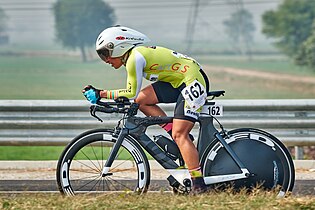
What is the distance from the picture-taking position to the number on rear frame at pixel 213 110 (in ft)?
23.9

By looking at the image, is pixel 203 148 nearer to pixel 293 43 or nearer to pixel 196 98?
pixel 196 98

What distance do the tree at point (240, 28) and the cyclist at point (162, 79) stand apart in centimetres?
8348

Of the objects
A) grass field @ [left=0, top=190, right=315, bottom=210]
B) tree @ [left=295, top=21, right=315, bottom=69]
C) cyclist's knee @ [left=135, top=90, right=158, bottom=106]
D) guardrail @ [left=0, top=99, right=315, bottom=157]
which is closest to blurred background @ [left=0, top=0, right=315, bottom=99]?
tree @ [left=295, top=21, right=315, bottom=69]

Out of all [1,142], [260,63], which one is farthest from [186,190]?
[260,63]

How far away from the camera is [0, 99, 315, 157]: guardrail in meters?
10.8

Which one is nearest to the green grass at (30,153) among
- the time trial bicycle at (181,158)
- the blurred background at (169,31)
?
the time trial bicycle at (181,158)

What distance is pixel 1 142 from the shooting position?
11.0m

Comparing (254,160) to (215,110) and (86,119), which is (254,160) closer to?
(215,110)

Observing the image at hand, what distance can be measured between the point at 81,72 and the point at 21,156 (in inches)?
2058

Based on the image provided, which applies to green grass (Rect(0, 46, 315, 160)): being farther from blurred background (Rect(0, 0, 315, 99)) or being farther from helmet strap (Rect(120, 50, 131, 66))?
helmet strap (Rect(120, 50, 131, 66))

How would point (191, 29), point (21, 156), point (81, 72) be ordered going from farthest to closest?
1. point (191, 29)
2. point (81, 72)
3. point (21, 156)

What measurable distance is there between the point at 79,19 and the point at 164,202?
77.0m

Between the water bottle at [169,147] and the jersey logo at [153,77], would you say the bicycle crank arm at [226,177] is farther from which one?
the jersey logo at [153,77]

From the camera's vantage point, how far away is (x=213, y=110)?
7.28m
